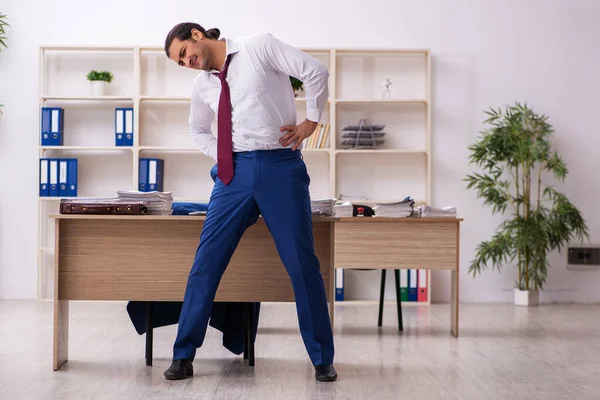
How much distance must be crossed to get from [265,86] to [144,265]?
94 cm

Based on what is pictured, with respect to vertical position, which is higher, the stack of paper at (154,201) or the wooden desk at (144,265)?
the stack of paper at (154,201)

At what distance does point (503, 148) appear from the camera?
5844 millimetres

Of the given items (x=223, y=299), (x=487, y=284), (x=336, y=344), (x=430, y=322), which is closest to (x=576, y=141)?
(x=487, y=284)

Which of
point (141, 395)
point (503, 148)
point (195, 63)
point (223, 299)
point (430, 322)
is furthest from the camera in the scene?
point (503, 148)

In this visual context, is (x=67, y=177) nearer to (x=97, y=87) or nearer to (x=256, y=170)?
(x=97, y=87)

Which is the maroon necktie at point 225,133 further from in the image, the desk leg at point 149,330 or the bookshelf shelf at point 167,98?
the bookshelf shelf at point 167,98

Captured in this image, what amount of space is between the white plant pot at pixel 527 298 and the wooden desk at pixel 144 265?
3.09 meters

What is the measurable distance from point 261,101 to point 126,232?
84 centimetres

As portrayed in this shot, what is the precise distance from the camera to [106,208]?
3.23 meters

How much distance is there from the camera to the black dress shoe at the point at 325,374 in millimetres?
3072

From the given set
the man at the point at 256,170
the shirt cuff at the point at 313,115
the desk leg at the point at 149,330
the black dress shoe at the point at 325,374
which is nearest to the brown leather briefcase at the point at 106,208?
the man at the point at 256,170

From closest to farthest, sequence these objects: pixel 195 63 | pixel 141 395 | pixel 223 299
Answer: pixel 141 395, pixel 195 63, pixel 223 299

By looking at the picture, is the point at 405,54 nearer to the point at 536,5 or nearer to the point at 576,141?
the point at 536,5

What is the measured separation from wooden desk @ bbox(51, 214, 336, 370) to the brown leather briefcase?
9 centimetres
